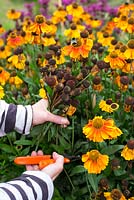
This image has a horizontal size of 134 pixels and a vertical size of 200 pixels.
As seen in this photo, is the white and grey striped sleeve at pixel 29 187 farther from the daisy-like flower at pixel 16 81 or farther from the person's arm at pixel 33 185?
the daisy-like flower at pixel 16 81

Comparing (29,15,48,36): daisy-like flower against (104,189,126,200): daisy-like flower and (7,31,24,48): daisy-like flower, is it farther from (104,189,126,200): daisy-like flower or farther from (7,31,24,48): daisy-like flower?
(104,189,126,200): daisy-like flower

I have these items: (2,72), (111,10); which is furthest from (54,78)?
(111,10)

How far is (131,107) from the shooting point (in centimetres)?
165

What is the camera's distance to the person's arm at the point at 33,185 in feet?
4.55

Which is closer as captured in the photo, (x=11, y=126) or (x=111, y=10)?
(x=11, y=126)

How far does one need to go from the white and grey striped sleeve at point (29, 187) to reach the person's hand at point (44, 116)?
0.60ft

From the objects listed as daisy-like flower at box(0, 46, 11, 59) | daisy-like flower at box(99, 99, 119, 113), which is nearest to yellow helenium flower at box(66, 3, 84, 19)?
daisy-like flower at box(0, 46, 11, 59)

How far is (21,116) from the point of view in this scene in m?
1.63

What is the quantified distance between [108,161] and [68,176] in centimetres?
16

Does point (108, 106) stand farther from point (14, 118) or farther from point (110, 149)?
point (14, 118)

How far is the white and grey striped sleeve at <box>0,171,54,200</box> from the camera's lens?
1.39m

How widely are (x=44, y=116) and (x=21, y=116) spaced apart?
0.09 m

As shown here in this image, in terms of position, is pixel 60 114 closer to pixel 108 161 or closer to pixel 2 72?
pixel 108 161

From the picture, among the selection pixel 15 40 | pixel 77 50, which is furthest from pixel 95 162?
pixel 15 40
